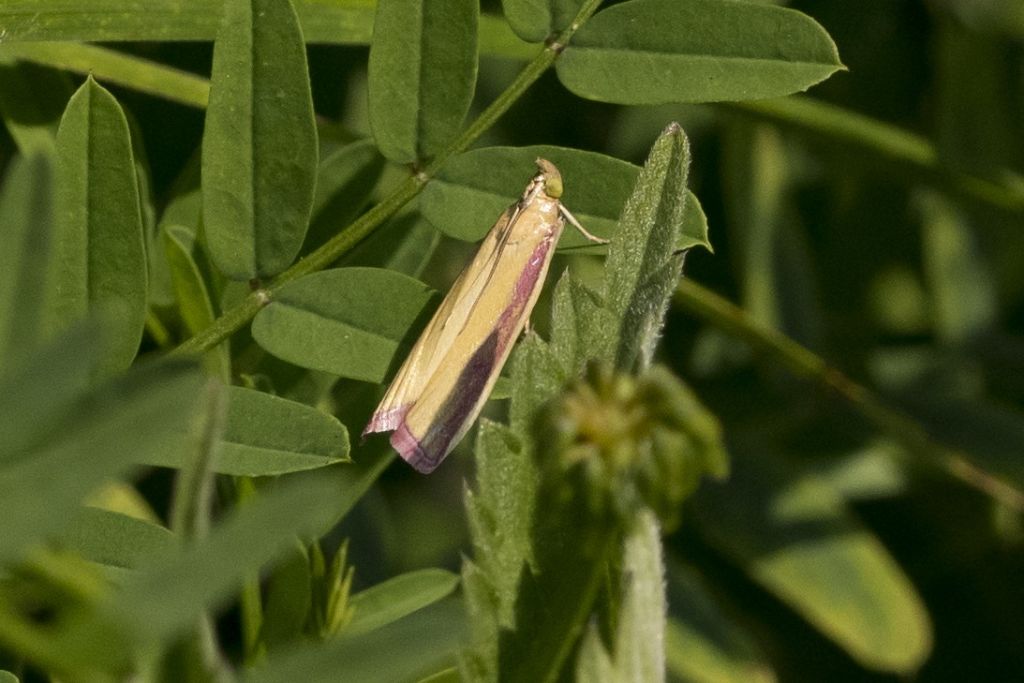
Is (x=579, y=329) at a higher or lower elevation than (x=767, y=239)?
higher

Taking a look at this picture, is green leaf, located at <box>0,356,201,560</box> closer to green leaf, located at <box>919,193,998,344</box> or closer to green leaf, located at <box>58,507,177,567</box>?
green leaf, located at <box>58,507,177,567</box>

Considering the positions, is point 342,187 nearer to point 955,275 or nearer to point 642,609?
point 642,609

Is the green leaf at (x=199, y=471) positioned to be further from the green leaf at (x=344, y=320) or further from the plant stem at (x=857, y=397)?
the plant stem at (x=857, y=397)

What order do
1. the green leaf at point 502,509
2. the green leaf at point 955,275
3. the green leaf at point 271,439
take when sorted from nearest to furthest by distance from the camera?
1. the green leaf at point 502,509
2. the green leaf at point 271,439
3. the green leaf at point 955,275

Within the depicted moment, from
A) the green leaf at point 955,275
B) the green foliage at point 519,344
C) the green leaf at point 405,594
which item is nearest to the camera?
the green foliage at point 519,344

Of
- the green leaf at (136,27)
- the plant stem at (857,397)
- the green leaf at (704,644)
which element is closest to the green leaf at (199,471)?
the green leaf at (136,27)

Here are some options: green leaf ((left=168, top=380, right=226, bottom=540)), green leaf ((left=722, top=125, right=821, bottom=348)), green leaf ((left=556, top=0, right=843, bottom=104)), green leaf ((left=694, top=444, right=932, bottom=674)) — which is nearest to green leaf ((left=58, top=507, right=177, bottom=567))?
green leaf ((left=168, top=380, right=226, bottom=540))

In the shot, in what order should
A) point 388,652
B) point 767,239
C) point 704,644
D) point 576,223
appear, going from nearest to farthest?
point 388,652, point 576,223, point 704,644, point 767,239

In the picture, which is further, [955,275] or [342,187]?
[955,275]

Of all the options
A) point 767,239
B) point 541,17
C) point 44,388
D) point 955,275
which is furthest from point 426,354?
point 955,275
